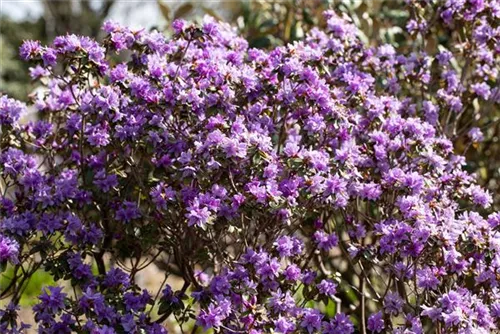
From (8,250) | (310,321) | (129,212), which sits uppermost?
(129,212)

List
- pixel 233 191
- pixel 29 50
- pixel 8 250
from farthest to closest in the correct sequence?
pixel 29 50 → pixel 233 191 → pixel 8 250

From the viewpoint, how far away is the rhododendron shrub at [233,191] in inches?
113

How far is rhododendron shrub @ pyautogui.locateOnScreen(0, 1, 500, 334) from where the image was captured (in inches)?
113

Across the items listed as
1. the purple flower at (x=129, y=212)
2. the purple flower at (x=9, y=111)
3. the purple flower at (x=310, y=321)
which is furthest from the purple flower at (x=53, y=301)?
the purple flower at (x=310, y=321)

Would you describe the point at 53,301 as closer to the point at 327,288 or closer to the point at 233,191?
the point at 233,191

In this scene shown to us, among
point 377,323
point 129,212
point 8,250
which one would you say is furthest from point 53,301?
point 377,323

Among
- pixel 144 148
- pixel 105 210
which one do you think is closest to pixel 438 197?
pixel 144 148

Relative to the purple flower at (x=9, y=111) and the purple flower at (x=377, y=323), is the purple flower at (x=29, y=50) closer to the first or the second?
the purple flower at (x=9, y=111)

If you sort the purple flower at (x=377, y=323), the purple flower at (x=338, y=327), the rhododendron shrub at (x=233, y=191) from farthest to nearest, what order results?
the purple flower at (x=377, y=323)
the purple flower at (x=338, y=327)
the rhododendron shrub at (x=233, y=191)

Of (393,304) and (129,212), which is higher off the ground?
(129,212)

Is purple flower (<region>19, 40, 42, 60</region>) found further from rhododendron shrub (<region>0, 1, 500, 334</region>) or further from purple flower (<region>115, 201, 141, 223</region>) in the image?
purple flower (<region>115, 201, 141, 223</region>)

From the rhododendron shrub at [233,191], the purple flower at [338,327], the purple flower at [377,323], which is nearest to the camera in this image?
the rhododendron shrub at [233,191]

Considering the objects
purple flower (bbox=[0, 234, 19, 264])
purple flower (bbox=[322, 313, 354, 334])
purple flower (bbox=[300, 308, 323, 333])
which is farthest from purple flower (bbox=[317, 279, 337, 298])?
purple flower (bbox=[0, 234, 19, 264])

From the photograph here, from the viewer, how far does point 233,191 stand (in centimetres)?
298
